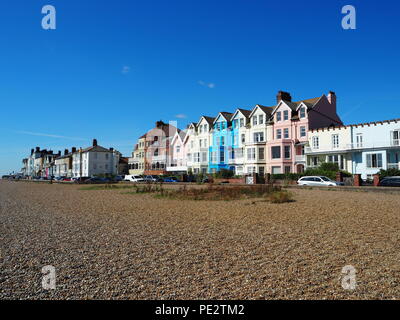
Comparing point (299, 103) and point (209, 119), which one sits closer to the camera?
point (299, 103)

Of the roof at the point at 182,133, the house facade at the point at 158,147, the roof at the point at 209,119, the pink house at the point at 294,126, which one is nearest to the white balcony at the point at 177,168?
the house facade at the point at 158,147

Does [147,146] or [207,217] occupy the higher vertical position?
[147,146]

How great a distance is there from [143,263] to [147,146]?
73.1 meters

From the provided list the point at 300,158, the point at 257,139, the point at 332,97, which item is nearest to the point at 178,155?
the point at 257,139

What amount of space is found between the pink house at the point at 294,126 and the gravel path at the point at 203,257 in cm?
3513

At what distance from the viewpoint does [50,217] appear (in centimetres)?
1245

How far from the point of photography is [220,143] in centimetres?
5788

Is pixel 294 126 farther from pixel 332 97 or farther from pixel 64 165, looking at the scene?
pixel 64 165

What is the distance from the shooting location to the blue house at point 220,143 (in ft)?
186

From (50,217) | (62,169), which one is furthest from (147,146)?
(50,217)

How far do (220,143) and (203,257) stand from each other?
2036 inches

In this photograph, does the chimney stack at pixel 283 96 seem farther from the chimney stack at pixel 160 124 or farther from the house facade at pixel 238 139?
the chimney stack at pixel 160 124

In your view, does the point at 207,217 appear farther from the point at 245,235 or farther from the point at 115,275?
the point at 115,275

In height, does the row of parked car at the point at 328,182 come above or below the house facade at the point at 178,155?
below
